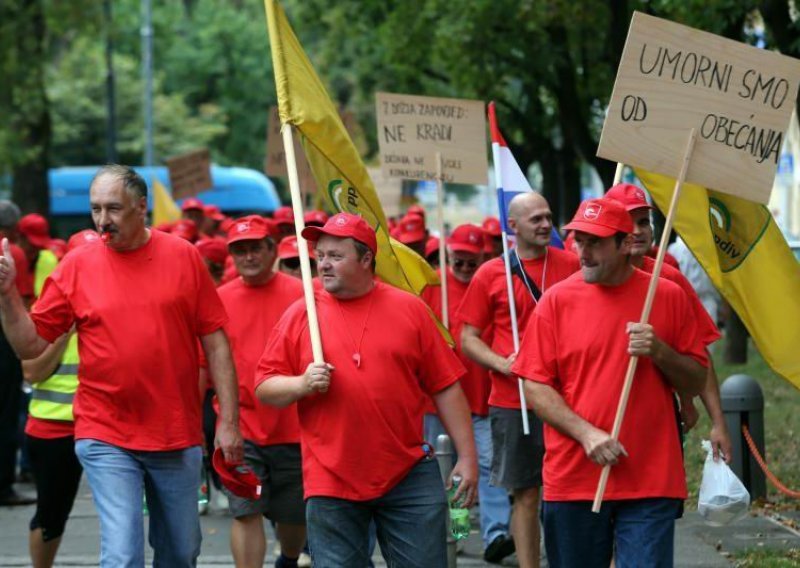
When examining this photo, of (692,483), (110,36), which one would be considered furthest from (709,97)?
(110,36)

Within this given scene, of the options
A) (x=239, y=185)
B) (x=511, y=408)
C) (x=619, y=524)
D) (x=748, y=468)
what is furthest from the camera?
(x=239, y=185)

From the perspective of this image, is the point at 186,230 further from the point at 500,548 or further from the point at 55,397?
the point at 500,548

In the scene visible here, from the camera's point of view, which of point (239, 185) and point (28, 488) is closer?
point (28, 488)

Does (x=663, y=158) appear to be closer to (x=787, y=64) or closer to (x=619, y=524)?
(x=787, y=64)

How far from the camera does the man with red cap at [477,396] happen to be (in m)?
9.41

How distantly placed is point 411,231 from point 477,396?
87.9 inches

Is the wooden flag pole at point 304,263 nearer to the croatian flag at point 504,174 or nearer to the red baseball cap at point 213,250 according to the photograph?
the croatian flag at point 504,174

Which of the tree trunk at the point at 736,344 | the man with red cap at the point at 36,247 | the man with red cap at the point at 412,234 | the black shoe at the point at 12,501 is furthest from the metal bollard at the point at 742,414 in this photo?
the tree trunk at the point at 736,344

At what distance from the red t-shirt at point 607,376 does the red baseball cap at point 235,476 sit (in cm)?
144

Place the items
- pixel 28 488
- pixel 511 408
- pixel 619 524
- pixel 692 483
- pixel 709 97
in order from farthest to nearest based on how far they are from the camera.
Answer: pixel 28 488 < pixel 692 483 < pixel 511 408 < pixel 709 97 < pixel 619 524

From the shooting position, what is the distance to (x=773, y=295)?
7547 mm

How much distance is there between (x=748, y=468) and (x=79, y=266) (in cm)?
569

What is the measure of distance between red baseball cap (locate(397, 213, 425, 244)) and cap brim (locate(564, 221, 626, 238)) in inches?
223

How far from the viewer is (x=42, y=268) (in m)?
11.8
